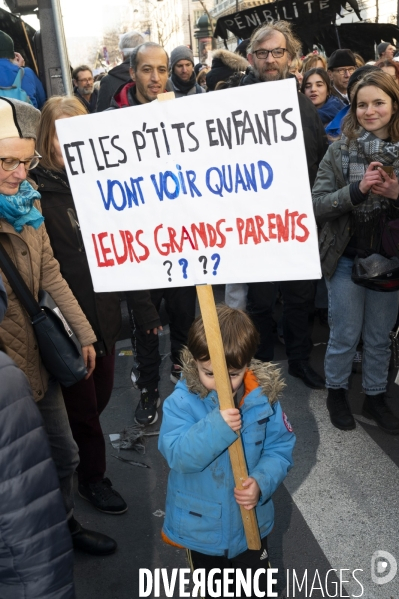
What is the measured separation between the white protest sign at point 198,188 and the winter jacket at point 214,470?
0.42 meters

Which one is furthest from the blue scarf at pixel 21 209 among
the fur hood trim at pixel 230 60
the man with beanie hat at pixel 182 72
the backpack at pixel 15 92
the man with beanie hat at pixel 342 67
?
the fur hood trim at pixel 230 60

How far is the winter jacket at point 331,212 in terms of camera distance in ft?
11.7

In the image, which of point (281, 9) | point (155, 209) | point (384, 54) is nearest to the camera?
point (155, 209)

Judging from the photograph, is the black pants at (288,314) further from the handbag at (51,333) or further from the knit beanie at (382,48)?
the knit beanie at (382,48)

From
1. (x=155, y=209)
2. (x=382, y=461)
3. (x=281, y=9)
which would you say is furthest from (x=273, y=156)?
(x=281, y=9)

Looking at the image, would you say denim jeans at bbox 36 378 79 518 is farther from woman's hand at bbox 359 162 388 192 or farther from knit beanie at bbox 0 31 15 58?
knit beanie at bbox 0 31 15 58

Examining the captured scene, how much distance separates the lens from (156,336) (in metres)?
4.05

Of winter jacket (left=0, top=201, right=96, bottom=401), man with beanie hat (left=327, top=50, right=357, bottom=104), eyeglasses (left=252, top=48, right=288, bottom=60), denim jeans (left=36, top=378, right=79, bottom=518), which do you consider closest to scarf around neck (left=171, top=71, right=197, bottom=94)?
man with beanie hat (left=327, top=50, right=357, bottom=104)

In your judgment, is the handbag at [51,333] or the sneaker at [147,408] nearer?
the handbag at [51,333]

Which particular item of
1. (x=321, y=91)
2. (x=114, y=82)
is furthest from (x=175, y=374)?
(x=114, y=82)

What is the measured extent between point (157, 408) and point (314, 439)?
3.52 feet

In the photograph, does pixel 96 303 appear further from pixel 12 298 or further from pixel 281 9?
pixel 281 9

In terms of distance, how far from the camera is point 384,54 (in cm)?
780

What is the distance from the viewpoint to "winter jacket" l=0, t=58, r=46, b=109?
224 inches
